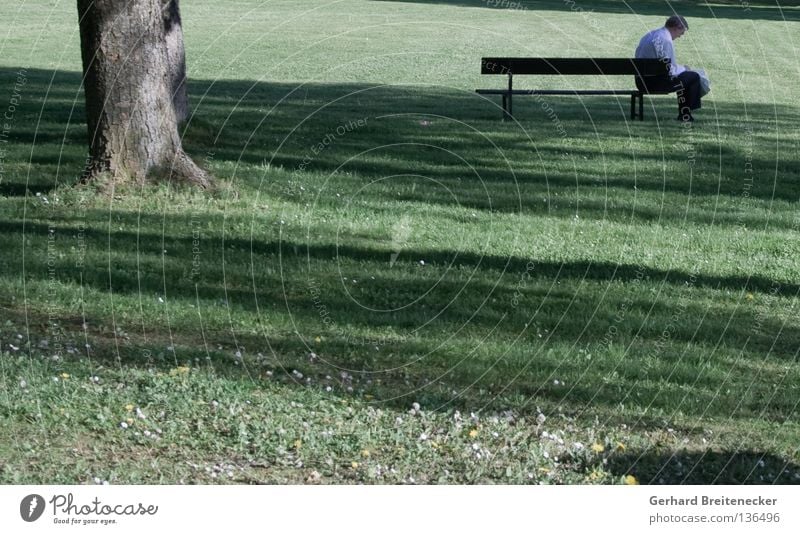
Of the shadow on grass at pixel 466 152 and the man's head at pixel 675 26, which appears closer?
the shadow on grass at pixel 466 152

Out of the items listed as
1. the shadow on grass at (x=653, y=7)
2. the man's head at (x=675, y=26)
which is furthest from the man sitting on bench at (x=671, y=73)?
the shadow on grass at (x=653, y=7)

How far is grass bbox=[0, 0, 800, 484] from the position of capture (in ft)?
20.5

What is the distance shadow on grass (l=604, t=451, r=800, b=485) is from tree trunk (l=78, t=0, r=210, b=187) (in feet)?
20.3

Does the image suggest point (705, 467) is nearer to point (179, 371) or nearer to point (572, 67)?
point (179, 371)

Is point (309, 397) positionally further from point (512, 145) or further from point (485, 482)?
point (512, 145)

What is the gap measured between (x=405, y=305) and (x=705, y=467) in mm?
2959

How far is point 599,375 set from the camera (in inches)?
293

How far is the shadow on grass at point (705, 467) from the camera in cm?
604

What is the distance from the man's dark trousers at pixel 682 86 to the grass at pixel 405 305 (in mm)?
717

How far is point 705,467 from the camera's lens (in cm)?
616

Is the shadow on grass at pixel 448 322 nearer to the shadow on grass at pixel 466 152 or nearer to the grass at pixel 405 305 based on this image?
the grass at pixel 405 305

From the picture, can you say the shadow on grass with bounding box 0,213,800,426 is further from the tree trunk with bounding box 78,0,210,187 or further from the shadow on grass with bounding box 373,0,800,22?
the shadow on grass with bounding box 373,0,800,22

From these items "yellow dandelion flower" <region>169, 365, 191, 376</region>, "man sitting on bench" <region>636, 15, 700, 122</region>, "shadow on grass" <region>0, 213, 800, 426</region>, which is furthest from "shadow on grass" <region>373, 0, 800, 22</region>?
"yellow dandelion flower" <region>169, 365, 191, 376</region>
